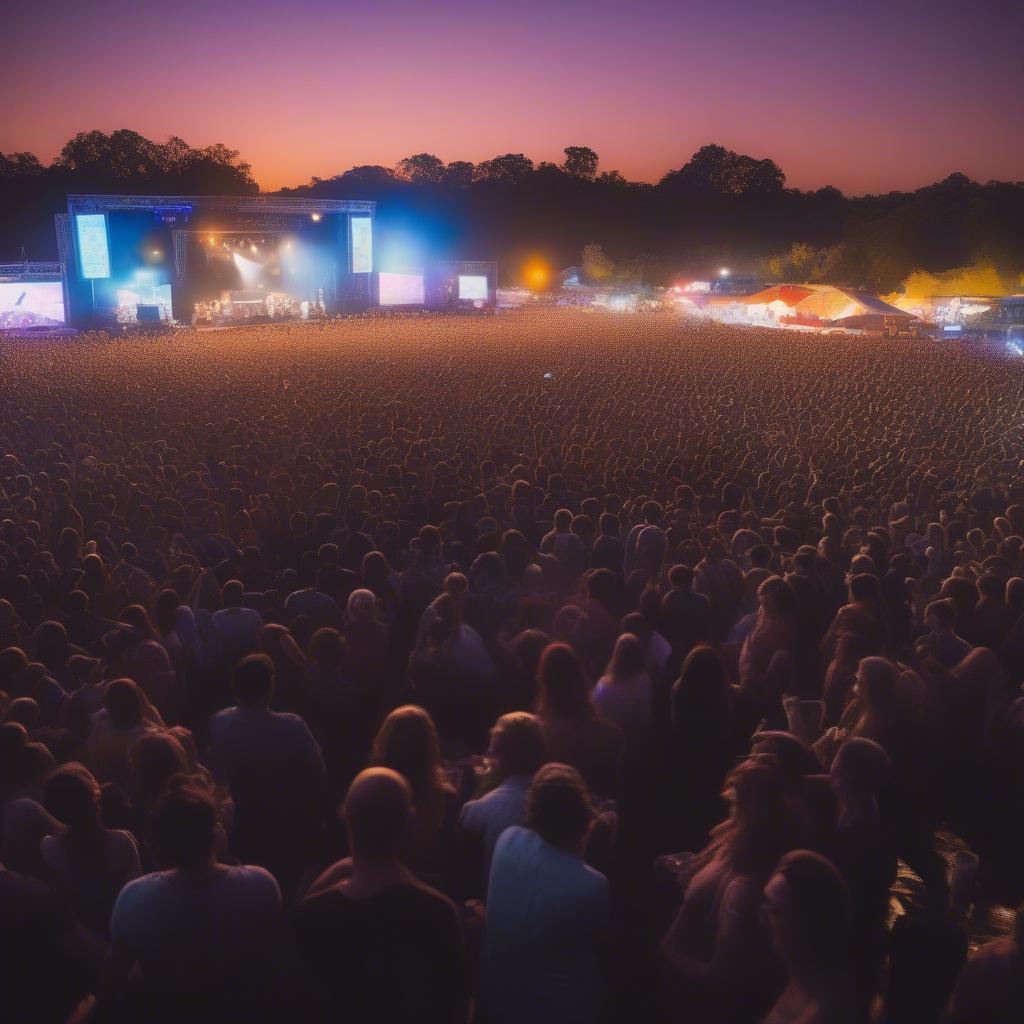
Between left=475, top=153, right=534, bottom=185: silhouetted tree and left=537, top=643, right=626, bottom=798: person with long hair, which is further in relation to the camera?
left=475, top=153, right=534, bottom=185: silhouetted tree

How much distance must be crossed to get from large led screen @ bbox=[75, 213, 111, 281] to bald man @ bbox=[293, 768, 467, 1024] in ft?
125

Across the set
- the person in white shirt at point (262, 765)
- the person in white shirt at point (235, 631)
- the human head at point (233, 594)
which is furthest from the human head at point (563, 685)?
the human head at point (233, 594)

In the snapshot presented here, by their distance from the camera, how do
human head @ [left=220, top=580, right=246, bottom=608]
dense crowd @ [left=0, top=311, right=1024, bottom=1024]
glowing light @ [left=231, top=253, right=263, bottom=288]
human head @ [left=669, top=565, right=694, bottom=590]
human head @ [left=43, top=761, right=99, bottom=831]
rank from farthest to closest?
glowing light @ [left=231, top=253, right=263, bottom=288] < human head @ [left=220, top=580, right=246, bottom=608] < human head @ [left=669, top=565, right=694, bottom=590] < human head @ [left=43, top=761, right=99, bottom=831] < dense crowd @ [left=0, top=311, right=1024, bottom=1024]

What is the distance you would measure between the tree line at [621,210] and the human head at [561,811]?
71910 mm

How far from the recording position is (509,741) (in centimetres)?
306

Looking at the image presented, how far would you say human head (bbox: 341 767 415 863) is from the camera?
7.70 ft

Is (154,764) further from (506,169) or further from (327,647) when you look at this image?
(506,169)

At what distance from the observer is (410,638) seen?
6355 millimetres

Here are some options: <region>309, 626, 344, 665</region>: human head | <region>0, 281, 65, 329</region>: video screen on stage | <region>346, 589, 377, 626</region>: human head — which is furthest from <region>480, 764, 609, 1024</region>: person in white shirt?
<region>0, 281, 65, 329</region>: video screen on stage

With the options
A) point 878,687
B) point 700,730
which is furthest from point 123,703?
point 878,687

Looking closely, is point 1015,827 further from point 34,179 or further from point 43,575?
point 34,179

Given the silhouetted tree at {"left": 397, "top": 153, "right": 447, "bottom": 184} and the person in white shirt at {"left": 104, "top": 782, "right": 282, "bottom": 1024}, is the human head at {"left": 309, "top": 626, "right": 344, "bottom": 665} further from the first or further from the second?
the silhouetted tree at {"left": 397, "top": 153, "right": 447, "bottom": 184}

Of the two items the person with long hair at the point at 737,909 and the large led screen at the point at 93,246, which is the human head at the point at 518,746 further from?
the large led screen at the point at 93,246

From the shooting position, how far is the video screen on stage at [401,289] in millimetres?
49094
